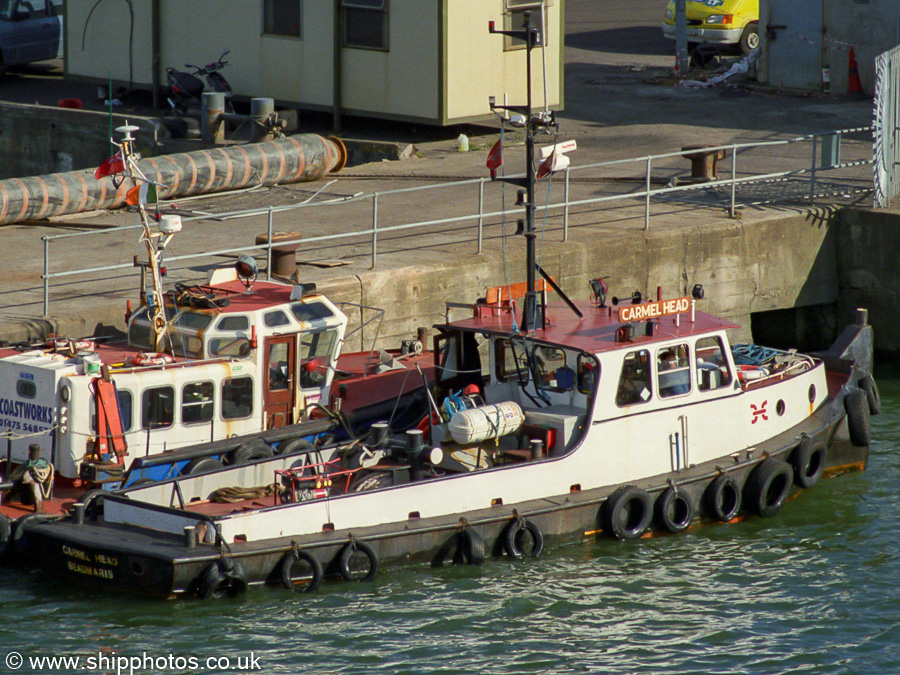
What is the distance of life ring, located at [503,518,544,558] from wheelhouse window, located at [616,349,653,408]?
1.53m

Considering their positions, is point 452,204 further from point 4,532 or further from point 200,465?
point 4,532

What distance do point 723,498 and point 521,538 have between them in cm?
245

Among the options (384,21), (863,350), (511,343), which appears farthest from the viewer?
(384,21)

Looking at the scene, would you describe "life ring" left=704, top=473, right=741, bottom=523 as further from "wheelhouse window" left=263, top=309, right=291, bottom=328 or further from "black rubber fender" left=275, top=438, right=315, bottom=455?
"wheelhouse window" left=263, top=309, right=291, bottom=328

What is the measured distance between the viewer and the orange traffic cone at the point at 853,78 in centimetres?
2817

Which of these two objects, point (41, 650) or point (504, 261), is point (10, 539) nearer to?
point (41, 650)

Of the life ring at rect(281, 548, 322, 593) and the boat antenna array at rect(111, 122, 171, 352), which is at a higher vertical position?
the boat antenna array at rect(111, 122, 171, 352)

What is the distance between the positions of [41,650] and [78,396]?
100 inches

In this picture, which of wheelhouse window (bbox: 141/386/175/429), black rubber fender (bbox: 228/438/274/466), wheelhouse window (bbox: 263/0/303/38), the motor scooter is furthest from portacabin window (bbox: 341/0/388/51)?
wheelhouse window (bbox: 141/386/175/429)

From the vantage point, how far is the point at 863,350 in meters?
17.3

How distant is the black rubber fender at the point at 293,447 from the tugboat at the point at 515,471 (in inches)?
6.5

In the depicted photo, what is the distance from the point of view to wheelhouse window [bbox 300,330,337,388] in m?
14.8

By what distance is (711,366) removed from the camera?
14789 mm

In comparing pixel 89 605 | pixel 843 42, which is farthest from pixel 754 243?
pixel 89 605
